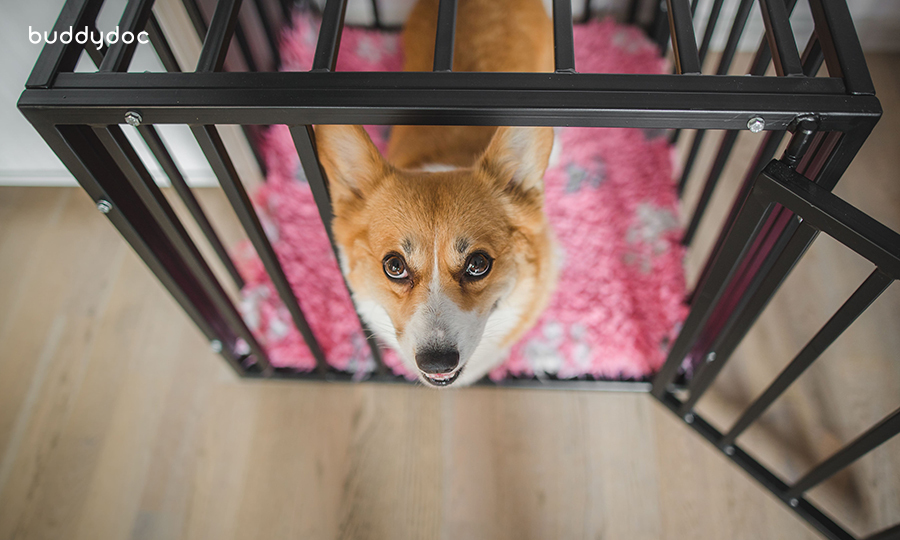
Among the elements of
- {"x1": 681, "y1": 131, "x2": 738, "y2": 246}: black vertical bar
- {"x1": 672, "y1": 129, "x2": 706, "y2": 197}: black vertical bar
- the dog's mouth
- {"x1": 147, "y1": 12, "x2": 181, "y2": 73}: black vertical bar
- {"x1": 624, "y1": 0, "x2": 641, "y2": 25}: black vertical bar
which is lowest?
the dog's mouth

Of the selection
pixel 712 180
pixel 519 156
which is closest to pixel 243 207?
pixel 519 156

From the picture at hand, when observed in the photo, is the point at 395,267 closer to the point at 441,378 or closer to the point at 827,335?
the point at 441,378

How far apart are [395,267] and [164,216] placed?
1.64ft

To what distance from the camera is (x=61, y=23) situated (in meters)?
0.87

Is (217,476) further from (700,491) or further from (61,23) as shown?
(700,491)

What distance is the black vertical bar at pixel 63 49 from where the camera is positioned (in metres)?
0.82

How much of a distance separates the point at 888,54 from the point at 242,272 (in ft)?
8.97

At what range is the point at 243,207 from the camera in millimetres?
1055

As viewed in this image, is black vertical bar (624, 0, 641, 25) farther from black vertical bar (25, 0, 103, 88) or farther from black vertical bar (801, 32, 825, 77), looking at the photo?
black vertical bar (25, 0, 103, 88)

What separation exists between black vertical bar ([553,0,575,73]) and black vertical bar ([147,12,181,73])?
84 centimetres

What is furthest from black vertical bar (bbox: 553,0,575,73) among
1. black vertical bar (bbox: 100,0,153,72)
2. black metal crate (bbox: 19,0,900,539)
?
black vertical bar (bbox: 100,0,153,72)

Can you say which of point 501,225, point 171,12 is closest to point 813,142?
point 501,225

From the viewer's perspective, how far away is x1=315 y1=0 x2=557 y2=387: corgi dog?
1028mm

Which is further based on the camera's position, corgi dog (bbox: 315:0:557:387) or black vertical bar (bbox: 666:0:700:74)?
corgi dog (bbox: 315:0:557:387)
